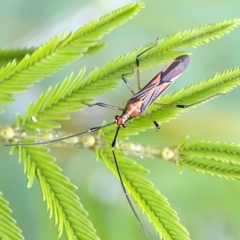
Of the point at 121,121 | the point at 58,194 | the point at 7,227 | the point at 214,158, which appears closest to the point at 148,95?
the point at 121,121

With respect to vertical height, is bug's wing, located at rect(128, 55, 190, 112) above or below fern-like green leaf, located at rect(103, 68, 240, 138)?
above

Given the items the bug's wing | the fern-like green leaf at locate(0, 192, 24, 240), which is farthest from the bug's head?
the fern-like green leaf at locate(0, 192, 24, 240)

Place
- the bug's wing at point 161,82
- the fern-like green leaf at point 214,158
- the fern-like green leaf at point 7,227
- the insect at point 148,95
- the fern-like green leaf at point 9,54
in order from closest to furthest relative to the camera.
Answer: the fern-like green leaf at point 7,227
the fern-like green leaf at point 214,158
the fern-like green leaf at point 9,54
the insect at point 148,95
the bug's wing at point 161,82

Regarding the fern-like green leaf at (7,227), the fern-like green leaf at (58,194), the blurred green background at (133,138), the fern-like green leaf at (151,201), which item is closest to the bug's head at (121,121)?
the fern-like green leaf at (151,201)

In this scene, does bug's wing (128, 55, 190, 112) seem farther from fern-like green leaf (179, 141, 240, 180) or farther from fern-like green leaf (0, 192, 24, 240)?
fern-like green leaf (0, 192, 24, 240)

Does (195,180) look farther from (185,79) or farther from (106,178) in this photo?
(185,79)

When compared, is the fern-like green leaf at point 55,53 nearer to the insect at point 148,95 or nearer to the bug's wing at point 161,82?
the insect at point 148,95
